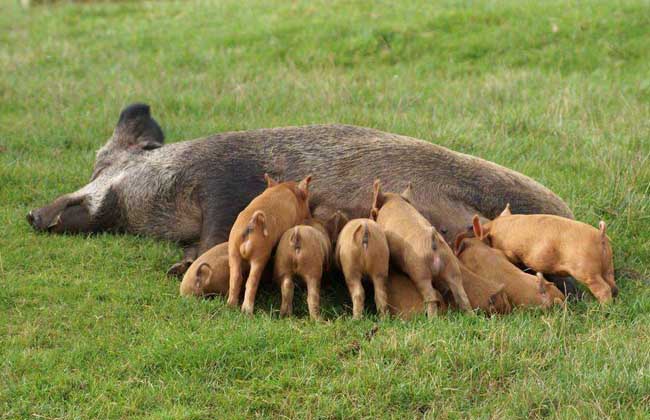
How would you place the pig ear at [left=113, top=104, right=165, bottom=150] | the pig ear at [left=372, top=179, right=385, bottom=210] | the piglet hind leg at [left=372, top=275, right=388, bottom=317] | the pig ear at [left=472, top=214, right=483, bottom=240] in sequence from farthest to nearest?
the pig ear at [left=113, top=104, right=165, bottom=150] → the pig ear at [left=372, top=179, right=385, bottom=210] → the pig ear at [left=472, top=214, right=483, bottom=240] → the piglet hind leg at [left=372, top=275, right=388, bottom=317]

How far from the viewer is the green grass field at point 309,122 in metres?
4.54

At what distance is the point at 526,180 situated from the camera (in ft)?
22.1

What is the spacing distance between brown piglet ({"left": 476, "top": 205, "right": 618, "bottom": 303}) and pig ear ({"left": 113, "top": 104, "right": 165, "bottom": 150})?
322 centimetres

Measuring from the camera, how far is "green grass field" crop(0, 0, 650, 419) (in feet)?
14.9

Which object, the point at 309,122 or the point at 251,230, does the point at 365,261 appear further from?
the point at 309,122

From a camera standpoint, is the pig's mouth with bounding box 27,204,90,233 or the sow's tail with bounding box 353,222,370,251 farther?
the pig's mouth with bounding box 27,204,90,233

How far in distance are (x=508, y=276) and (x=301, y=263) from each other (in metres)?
1.22

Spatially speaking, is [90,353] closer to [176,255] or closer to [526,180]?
[176,255]

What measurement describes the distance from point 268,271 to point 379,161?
1.38 meters

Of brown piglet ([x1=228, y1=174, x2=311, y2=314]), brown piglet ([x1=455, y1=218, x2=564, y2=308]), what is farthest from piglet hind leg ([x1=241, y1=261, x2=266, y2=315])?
brown piglet ([x1=455, y1=218, x2=564, y2=308])

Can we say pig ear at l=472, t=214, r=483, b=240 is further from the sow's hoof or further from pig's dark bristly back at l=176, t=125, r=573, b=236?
the sow's hoof

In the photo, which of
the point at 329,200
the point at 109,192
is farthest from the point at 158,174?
the point at 329,200

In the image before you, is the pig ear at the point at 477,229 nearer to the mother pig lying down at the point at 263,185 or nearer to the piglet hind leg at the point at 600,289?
the mother pig lying down at the point at 263,185

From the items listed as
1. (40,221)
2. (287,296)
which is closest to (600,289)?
(287,296)
